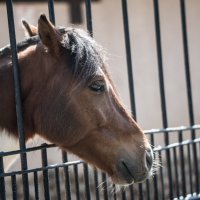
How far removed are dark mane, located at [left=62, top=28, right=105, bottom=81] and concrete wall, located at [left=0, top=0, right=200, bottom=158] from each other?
2.98m

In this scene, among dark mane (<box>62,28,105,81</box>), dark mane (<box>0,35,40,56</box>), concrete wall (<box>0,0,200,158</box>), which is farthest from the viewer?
concrete wall (<box>0,0,200,158</box>)

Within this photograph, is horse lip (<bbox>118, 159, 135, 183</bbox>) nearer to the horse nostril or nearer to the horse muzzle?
the horse muzzle

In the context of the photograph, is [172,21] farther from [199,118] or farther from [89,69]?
[89,69]

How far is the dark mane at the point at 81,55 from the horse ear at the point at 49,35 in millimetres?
40

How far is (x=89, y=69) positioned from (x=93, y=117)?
9.8 inches

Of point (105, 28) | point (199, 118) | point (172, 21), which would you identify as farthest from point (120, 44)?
point (199, 118)

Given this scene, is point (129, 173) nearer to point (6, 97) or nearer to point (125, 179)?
point (125, 179)

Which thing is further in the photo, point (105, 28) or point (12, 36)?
point (105, 28)

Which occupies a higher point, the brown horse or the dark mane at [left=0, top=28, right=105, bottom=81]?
the dark mane at [left=0, top=28, right=105, bottom=81]

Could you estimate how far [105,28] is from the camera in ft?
19.7

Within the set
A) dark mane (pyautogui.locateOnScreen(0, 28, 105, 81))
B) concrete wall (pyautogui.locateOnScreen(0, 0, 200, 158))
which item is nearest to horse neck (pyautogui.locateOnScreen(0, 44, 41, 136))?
dark mane (pyautogui.locateOnScreen(0, 28, 105, 81))

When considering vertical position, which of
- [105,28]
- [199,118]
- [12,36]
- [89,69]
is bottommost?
[199,118]

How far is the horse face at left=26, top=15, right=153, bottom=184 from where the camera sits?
269cm

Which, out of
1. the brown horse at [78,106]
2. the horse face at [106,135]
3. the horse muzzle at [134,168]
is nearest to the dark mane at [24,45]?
the brown horse at [78,106]
